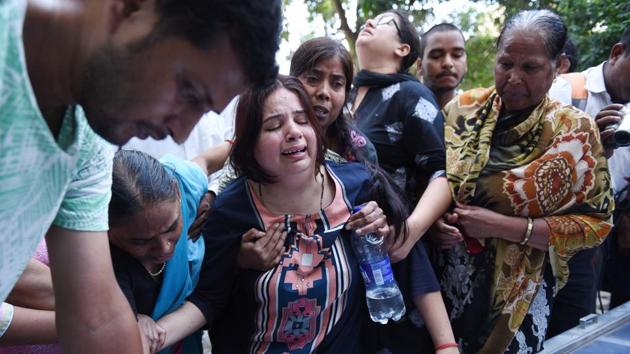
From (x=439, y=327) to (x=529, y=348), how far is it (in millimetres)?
358

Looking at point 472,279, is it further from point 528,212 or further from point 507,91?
point 507,91

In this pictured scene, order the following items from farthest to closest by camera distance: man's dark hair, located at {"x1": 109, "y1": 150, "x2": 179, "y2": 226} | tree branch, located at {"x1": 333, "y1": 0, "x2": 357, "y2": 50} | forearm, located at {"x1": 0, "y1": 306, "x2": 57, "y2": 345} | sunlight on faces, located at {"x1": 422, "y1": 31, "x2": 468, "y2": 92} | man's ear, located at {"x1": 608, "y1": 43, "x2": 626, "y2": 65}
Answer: tree branch, located at {"x1": 333, "y1": 0, "x2": 357, "y2": 50}, sunlight on faces, located at {"x1": 422, "y1": 31, "x2": 468, "y2": 92}, man's ear, located at {"x1": 608, "y1": 43, "x2": 626, "y2": 65}, man's dark hair, located at {"x1": 109, "y1": 150, "x2": 179, "y2": 226}, forearm, located at {"x1": 0, "y1": 306, "x2": 57, "y2": 345}

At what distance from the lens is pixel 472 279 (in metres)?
2.03

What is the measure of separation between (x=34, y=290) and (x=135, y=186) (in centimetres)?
32

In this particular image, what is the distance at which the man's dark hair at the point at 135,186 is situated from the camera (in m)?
1.43

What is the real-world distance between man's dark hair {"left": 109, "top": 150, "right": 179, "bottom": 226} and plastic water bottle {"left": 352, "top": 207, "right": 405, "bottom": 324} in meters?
0.56

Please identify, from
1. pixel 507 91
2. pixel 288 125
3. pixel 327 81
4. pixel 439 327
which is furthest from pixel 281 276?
pixel 507 91

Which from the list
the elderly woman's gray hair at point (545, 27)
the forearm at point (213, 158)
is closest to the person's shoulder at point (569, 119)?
the elderly woman's gray hair at point (545, 27)

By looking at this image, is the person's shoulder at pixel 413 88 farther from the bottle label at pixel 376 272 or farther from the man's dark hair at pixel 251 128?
the bottle label at pixel 376 272

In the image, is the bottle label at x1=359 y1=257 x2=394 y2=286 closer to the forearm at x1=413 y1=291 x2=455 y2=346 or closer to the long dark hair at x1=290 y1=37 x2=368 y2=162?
the forearm at x1=413 y1=291 x2=455 y2=346

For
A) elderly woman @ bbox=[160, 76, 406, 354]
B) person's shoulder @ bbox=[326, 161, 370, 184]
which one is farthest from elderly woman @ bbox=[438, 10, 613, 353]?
elderly woman @ bbox=[160, 76, 406, 354]

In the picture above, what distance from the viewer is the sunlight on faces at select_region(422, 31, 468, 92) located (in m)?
2.81

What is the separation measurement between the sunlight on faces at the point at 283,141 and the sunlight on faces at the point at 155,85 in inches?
30.9

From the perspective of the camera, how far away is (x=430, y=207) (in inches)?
78.0
